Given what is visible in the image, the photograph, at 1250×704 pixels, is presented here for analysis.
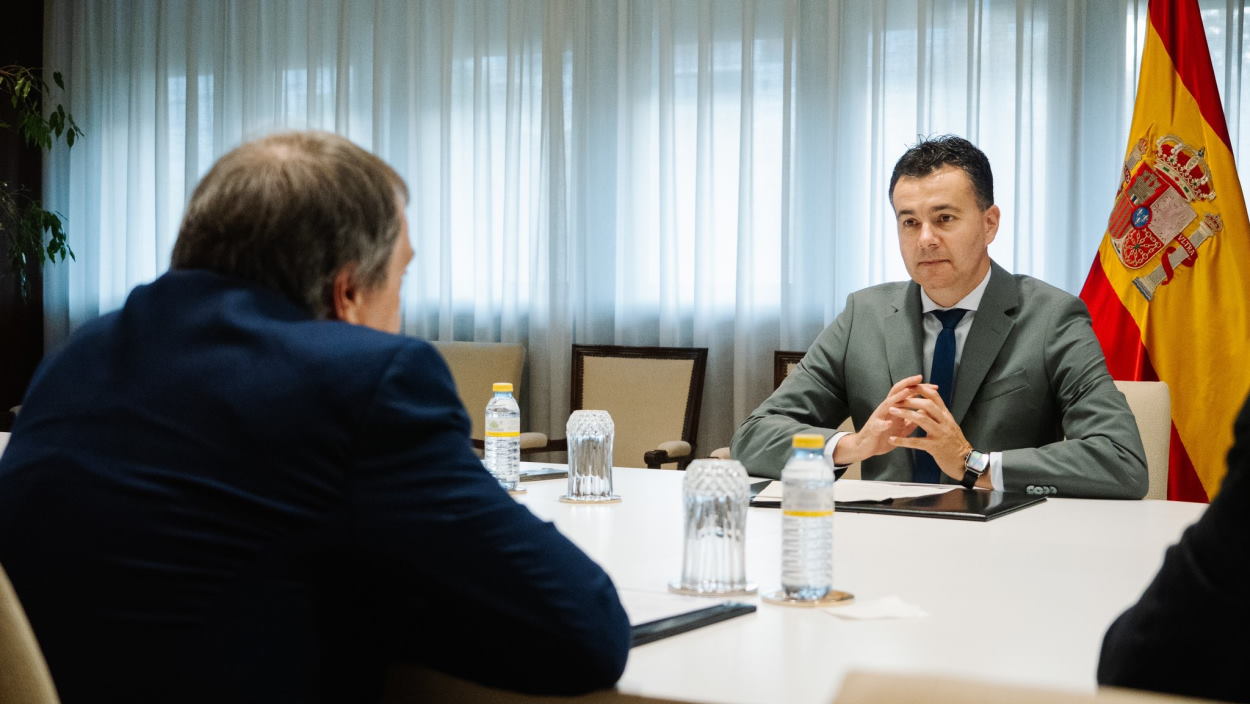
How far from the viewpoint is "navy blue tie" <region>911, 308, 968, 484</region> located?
2.71 m

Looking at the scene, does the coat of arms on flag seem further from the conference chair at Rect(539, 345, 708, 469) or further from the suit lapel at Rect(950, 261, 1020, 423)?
the conference chair at Rect(539, 345, 708, 469)

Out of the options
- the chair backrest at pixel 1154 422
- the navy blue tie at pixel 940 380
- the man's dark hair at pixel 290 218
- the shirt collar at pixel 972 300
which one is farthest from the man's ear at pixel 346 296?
the chair backrest at pixel 1154 422

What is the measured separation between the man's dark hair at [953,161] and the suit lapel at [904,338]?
0.96ft

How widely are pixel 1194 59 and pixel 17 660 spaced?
3967mm

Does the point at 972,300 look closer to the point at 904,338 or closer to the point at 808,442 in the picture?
the point at 904,338

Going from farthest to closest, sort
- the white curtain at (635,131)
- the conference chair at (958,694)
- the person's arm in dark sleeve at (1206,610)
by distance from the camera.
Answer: the white curtain at (635,131) → the person's arm in dark sleeve at (1206,610) → the conference chair at (958,694)

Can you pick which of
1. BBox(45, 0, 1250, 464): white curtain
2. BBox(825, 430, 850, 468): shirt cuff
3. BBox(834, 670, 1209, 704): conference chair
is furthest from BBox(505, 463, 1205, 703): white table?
BBox(45, 0, 1250, 464): white curtain

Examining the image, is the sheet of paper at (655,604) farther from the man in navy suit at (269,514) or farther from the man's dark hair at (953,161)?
the man's dark hair at (953,161)

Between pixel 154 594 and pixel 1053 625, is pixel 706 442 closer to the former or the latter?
pixel 1053 625

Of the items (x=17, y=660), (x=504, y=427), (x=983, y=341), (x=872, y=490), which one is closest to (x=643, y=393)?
(x=983, y=341)

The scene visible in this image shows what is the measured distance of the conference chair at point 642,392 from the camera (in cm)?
481

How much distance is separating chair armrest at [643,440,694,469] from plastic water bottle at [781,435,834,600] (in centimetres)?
266

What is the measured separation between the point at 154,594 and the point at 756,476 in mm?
1730

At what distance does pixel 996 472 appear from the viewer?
232 centimetres
